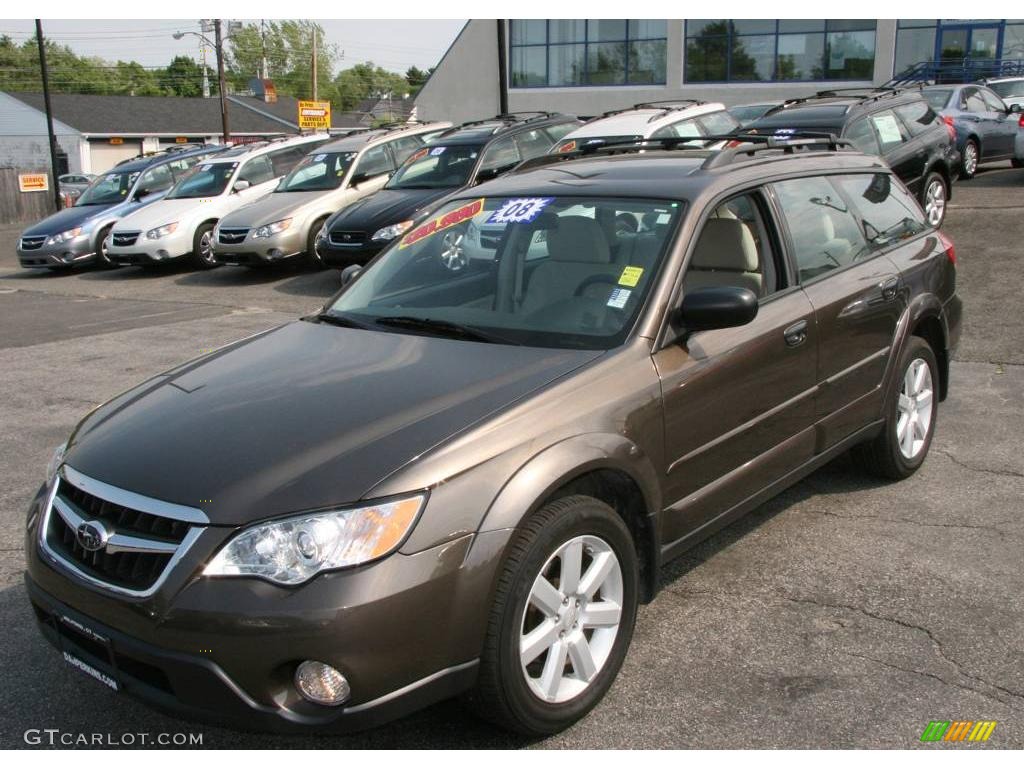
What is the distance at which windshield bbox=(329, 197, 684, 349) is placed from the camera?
3768 millimetres

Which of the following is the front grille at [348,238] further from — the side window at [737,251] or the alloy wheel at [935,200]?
the side window at [737,251]

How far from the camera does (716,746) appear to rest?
3.11 meters

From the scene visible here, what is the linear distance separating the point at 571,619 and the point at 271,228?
12.0 m

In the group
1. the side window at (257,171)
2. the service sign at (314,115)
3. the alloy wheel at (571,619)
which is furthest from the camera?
the service sign at (314,115)

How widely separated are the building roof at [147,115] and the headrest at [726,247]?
60.4 m

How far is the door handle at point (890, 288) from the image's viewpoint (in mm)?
4926

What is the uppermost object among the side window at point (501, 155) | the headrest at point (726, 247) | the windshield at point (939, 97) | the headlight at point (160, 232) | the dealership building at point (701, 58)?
the dealership building at point (701, 58)

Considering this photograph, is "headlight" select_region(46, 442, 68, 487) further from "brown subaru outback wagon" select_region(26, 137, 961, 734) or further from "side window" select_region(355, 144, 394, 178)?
"side window" select_region(355, 144, 394, 178)

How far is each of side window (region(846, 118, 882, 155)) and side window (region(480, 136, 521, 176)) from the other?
4.42m

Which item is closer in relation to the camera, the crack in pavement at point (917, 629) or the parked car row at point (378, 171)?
the crack in pavement at point (917, 629)

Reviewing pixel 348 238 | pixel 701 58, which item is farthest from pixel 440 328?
pixel 701 58

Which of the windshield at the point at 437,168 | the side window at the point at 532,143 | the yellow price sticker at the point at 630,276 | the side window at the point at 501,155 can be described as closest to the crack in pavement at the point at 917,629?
the yellow price sticker at the point at 630,276

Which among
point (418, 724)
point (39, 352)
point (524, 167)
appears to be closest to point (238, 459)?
point (418, 724)

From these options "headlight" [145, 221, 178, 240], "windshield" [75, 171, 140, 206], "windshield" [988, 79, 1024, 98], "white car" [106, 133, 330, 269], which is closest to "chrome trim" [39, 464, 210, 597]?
"white car" [106, 133, 330, 269]
